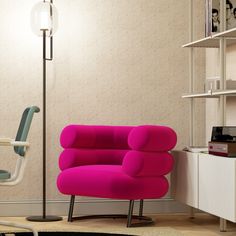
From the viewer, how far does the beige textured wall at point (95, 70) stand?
Result: 5566 mm

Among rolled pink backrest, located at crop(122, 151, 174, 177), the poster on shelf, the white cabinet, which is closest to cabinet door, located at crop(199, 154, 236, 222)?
the white cabinet

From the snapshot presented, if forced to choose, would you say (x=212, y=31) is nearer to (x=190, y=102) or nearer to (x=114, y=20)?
(x=190, y=102)

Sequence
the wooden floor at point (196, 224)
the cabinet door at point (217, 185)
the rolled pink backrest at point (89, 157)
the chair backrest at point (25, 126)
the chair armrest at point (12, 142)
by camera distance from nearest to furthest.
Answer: the chair armrest at point (12, 142) < the chair backrest at point (25, 126) < the cabinet door at point (217, 185) < the wooden floor at point (196, 224) < the rolled pink backrest at point (89, 157)

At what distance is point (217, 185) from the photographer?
4340 mm

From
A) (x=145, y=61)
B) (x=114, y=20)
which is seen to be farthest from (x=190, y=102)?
(x=114, y=20)

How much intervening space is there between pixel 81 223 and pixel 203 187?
1047 millimetres

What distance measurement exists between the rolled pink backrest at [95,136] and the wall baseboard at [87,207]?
614 millimetres

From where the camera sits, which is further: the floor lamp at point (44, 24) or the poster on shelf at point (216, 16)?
the floor lamp at point (44, 24)

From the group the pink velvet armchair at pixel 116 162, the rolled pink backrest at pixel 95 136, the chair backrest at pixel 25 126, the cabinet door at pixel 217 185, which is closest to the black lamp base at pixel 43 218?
the pink velvet armchair at pixel 116 162

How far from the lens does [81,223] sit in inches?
199

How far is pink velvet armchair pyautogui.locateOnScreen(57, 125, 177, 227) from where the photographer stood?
474cm

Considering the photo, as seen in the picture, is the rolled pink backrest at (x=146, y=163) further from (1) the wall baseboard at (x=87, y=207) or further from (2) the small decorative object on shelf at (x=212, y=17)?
(2) the small decorative object on shelf at (x=212, y=17)

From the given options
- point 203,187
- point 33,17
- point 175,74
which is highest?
point 33,17

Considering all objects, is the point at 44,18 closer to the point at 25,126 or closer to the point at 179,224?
the point at 25,126
